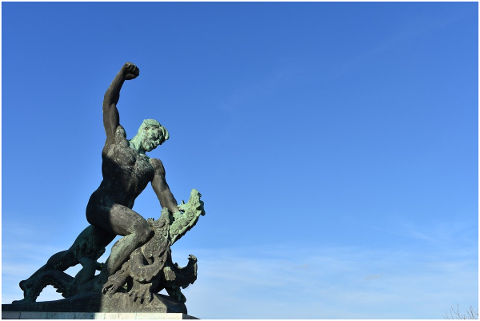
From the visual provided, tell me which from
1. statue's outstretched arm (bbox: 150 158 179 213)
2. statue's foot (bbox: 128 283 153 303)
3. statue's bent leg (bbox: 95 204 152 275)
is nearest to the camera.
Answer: statue's foot (bbox: 128 283 153 303)

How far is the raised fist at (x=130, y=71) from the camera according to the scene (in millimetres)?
10375

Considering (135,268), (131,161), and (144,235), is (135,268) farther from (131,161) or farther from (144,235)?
(131,161)

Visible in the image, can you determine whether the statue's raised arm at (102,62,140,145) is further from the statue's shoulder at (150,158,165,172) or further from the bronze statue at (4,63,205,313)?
the statue's shoulder at (150,158,165,172)

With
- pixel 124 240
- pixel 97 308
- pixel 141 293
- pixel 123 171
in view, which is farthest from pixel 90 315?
pixel 123 171

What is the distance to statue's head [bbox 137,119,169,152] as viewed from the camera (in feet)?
34.2

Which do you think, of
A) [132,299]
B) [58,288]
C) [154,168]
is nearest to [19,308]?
[58,288]

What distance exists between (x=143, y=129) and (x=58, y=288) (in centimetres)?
309

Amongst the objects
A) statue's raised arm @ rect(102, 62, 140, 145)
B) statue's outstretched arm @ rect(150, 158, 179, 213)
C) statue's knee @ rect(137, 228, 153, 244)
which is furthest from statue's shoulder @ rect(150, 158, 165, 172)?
statue's knee @ rect(137, 228, 153, 244)

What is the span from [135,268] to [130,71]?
3553mm

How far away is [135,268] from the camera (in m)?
9.06

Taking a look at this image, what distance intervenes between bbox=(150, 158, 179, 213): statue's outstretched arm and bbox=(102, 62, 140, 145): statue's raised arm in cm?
89

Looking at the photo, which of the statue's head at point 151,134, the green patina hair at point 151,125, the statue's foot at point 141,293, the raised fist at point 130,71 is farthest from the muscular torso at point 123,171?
the statue's foot at point 141,293

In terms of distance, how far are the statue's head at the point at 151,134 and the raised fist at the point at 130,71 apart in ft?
2.71

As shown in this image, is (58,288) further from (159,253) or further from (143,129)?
(143,129)
